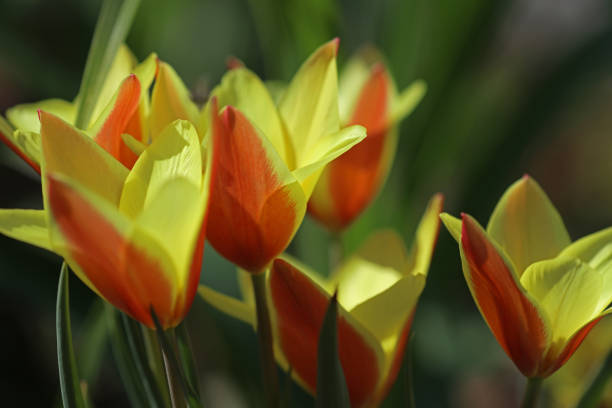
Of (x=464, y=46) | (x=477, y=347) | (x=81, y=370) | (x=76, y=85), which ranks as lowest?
(x=477, y=347)

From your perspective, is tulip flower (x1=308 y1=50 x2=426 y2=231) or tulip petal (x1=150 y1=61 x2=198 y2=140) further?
tulip flower (x1=308 y1=50 x2=426 y2=231)

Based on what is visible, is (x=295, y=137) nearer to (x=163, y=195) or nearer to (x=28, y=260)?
(x=163, y=195)

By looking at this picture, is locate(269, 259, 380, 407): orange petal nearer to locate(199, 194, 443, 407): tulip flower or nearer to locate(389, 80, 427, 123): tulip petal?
locate(199, 194, 443, 407): tulip flower

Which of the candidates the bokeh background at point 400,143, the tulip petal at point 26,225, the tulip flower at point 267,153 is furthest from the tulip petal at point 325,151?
the bokeh background at point 400,143

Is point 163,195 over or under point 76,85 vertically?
over

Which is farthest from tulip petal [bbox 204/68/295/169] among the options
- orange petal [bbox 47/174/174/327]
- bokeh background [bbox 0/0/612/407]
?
bokeh background [bbox 0/0/612/407]

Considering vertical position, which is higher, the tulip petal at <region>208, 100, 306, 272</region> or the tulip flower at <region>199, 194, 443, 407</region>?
the tulip petal at <region>208, 100, 306, 272</region>

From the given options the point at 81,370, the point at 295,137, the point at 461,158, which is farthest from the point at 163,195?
the point at 461,158
